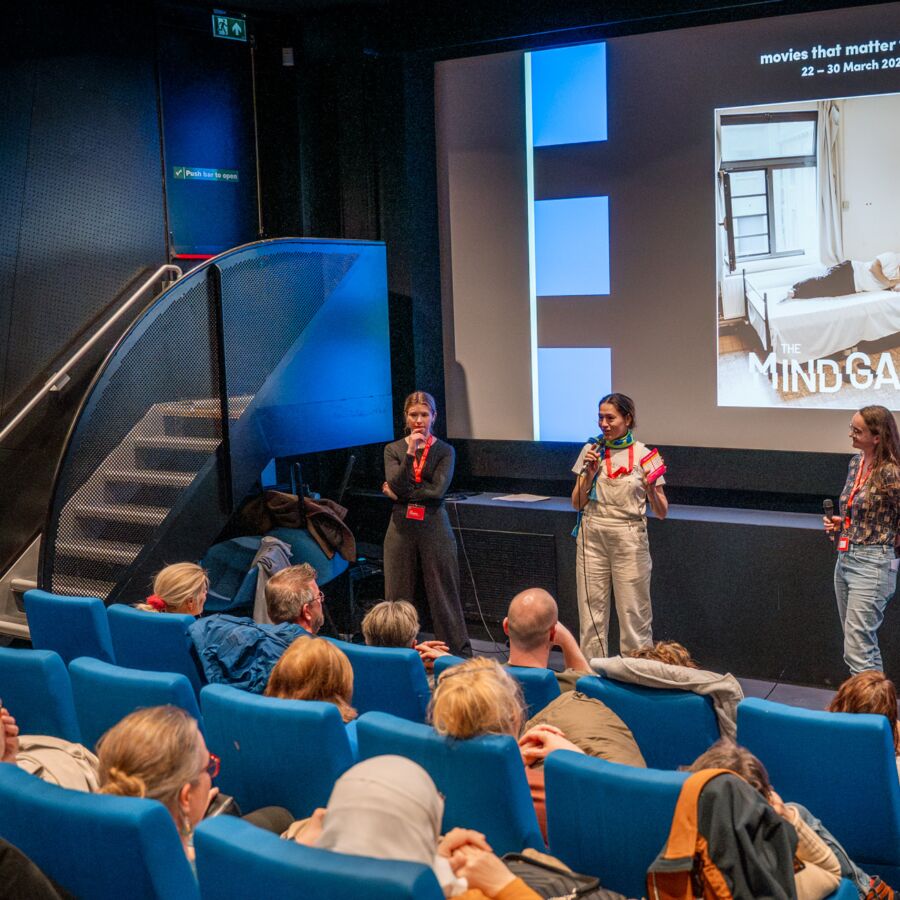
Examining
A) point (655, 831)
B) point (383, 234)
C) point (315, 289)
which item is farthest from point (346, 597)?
point (655, 831)

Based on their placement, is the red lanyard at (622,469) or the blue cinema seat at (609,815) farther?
the red lanyard at (622,469)

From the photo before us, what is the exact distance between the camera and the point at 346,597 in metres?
7.19

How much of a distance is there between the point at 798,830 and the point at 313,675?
4.71ft

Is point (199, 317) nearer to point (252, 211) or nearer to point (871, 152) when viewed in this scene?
point (252, 211)

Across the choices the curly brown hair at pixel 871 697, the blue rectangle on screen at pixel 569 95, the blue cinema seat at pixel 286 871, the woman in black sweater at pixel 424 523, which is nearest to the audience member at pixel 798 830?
the curly brown hair at pixel 871 697

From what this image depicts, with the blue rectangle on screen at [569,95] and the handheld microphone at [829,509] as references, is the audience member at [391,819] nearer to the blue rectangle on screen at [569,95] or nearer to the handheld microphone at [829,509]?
the handheld microphone at [829,509]

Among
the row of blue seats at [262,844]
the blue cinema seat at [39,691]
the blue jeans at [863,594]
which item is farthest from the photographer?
the blue jeans at [863,594]

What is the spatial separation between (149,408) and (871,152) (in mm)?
3942

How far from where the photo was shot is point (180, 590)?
4570 mm

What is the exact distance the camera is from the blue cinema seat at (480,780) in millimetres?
2793

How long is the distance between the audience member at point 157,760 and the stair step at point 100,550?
3.23 m

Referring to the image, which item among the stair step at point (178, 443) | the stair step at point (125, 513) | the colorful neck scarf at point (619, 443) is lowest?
the stair step at point (125, 513)

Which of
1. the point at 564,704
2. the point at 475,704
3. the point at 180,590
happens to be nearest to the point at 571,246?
the point at 180,590

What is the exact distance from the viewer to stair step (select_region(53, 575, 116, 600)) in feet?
18.3
